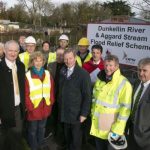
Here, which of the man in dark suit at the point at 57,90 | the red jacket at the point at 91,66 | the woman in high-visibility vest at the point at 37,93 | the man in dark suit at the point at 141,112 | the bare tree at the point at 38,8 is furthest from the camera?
the bare tree at the point at 38,8

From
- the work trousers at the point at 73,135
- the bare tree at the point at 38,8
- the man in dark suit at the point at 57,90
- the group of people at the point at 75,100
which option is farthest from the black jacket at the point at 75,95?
the bare tree at the point at 38,8

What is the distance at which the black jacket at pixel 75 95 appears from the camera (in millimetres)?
4668

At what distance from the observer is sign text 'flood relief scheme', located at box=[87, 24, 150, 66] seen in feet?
25.5

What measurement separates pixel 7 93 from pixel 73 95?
3.32 feet

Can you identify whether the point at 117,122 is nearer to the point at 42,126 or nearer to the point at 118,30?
the point at 42,126

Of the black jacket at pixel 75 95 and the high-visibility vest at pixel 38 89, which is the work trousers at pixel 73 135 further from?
the high-visibility vest at pixel 38 89

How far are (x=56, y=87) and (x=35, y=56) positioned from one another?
2.34ft

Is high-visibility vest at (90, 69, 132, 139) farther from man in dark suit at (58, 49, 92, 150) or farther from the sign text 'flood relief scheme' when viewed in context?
the sign text 'flood relief scheme'

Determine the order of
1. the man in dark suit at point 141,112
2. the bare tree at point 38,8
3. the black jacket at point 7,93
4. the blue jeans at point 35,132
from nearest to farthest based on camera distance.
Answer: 1. the man in dark suit at point 141,112
2. the black jacket at point 7,93
3. the blue jeans at point 35,132
4. the bare tree at point 38,8

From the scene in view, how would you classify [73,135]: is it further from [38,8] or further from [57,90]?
[38,8]

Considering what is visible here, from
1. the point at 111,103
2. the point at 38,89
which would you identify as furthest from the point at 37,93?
the point at 111,103

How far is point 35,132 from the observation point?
5.20 m

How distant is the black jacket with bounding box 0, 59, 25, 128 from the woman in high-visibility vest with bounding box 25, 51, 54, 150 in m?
0.14

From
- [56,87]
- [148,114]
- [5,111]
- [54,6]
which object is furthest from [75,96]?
[54,6]
